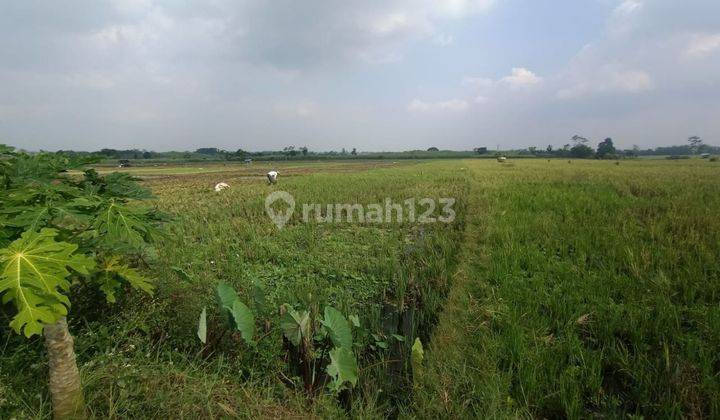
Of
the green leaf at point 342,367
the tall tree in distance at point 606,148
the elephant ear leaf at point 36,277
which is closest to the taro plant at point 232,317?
the green leaf at point 342,367

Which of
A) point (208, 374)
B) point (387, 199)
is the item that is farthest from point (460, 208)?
point (208, 374)

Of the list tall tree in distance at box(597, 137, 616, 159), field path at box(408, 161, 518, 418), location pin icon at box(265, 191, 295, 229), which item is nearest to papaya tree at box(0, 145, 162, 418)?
field path at box(408, 161, 518, 418)

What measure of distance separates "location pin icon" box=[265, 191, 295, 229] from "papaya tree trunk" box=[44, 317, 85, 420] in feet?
14.6

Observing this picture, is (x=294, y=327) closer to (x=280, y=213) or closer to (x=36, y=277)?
(x=36, y=277)

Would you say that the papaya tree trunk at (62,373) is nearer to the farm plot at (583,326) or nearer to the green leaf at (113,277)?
the green leaf at (113,277)

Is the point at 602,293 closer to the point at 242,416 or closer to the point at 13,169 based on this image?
the point at 242,416

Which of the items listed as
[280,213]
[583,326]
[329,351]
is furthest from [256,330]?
[280,213]

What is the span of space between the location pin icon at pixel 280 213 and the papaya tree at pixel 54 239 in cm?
402

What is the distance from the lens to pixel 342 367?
1.88m

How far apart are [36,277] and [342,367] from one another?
4.75ft

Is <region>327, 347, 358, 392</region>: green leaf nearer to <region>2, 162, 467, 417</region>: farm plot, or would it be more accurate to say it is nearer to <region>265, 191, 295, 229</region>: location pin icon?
<region>2, 162, 467, 417</region>: farm plot

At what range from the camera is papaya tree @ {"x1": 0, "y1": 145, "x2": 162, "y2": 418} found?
3.69 feet

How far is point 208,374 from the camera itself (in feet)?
6.17

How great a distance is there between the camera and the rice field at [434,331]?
1.73 metres
